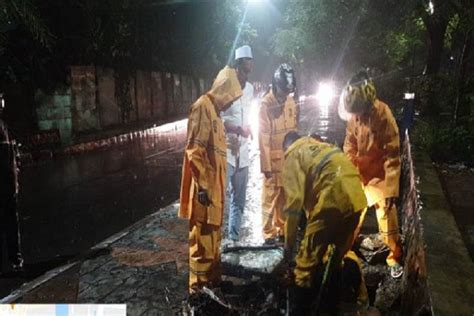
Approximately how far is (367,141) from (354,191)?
1546mm

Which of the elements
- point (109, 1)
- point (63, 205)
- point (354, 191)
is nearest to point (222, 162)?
point (354, 191)

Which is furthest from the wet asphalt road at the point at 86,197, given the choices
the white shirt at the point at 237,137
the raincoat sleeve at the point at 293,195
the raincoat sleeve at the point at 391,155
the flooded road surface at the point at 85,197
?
the raincoat sleeve at the point at 293,195

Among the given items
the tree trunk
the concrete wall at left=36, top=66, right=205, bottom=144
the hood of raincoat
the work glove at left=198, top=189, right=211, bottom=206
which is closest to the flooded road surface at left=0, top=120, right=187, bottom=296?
the concrete wall at left=36, top=66, right=205, bottom=144

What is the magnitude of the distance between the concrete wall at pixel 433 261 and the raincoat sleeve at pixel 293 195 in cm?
107

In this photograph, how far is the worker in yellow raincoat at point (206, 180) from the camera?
4.11 metres

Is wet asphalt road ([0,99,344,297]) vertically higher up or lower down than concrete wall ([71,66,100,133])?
lower down

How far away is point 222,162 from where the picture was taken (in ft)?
14.2

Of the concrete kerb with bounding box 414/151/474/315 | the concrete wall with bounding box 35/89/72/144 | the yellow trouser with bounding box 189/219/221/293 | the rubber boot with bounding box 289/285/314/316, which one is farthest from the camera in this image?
the concrete wall with bounding box 35/89/72/144

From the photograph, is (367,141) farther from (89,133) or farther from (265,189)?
(89,133)

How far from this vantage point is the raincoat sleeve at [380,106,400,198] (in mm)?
4637

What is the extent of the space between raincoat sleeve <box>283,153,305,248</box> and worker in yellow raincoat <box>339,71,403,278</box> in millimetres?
1468

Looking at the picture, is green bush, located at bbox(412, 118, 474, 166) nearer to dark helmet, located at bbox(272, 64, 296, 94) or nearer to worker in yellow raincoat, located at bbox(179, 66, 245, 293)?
dark helmet, located at bbox(272, 64, 296, 94)

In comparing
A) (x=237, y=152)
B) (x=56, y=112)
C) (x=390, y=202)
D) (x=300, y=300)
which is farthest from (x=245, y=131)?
(x=56, y=112)

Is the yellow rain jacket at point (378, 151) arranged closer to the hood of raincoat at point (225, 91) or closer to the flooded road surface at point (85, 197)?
the hood of raincoat at point (225, 91)
